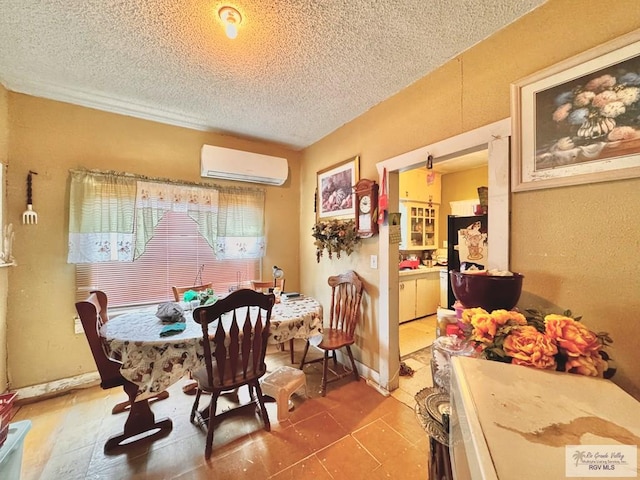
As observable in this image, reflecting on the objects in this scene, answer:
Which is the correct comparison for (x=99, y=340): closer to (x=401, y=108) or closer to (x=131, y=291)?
(x=131, y=291)

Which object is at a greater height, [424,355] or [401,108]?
[401,108]

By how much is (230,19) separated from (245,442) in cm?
260

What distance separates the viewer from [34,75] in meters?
1.86

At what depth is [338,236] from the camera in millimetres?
2508

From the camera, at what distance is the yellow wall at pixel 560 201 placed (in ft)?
3.43

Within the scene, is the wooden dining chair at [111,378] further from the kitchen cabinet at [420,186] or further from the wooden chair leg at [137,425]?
the kitchen cabinet at [420,186]

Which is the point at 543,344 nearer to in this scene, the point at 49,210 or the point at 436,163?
the point at 436,163

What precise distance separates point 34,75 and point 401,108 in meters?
2.88

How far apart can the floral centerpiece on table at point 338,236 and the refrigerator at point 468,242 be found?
122 centimetres

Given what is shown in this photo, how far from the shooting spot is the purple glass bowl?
1066mm

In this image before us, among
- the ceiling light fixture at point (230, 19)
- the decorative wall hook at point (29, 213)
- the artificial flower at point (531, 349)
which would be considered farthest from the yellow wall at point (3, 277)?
the artificial flower at point (531, 349)

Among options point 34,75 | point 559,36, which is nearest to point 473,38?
point 559,36

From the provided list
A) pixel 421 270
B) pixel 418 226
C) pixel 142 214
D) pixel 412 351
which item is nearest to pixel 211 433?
pixel 142 214

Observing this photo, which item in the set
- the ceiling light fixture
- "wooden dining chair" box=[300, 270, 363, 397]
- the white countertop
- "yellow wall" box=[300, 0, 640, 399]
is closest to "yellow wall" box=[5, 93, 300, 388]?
the ceiling light fixture
